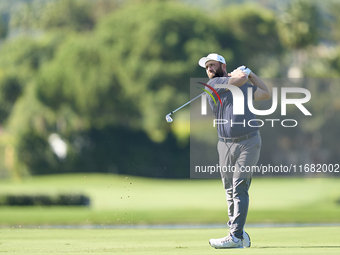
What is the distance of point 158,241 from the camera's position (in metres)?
10.8

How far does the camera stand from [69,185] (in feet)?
162

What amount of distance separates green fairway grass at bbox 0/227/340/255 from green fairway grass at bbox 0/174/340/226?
8.41 meters

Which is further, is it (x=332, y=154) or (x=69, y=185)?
(x=332, y=154)

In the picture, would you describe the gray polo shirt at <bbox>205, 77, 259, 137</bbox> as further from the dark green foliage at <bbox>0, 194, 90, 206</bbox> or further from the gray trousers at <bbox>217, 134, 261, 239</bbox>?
the dark green foliage at <bbox>0, 194, 90, 206</bbox>

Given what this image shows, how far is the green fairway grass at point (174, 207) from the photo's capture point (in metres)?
27.1

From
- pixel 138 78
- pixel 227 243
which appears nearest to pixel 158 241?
Result: pixel 227 243

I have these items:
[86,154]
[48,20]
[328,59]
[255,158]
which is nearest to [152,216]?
[255,158]

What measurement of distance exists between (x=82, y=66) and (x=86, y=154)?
41.6 feet

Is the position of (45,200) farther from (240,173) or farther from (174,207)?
(240,173)

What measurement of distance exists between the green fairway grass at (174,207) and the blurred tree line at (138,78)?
34.4 feet

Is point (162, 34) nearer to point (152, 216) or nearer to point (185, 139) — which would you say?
point (185, 139)

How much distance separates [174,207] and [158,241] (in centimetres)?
2275

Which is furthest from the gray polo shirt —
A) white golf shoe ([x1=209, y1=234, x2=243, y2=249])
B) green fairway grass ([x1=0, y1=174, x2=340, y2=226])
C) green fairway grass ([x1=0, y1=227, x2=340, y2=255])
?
green fairway grass ([x1=0, y1=174, x2=340, y2=226])

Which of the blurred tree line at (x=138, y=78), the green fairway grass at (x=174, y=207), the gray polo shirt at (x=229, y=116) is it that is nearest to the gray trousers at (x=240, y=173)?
the gray polo shirt at (x=229, y=116)
